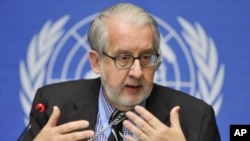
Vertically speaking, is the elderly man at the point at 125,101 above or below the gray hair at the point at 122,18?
below

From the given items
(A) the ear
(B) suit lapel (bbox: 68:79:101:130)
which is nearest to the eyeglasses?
(A) the ear

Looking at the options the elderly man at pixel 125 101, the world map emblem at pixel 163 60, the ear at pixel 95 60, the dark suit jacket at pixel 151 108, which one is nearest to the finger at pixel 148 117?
the elderly man at pixel 125 101

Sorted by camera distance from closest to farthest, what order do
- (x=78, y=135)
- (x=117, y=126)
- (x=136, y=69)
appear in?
(x=78, y=135), (x=136, y=69), (x=117, y=126)

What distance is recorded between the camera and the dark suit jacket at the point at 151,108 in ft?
7.54

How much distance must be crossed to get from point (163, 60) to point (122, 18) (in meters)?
1.02

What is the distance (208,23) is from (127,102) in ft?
3.77

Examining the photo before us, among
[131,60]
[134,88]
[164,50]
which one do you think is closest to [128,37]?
[131,60]

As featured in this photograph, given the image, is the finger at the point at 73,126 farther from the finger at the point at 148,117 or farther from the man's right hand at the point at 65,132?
the finger at the point at 148,117

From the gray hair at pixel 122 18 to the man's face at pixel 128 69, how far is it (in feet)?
0.07

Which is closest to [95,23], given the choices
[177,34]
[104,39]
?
[104,39]

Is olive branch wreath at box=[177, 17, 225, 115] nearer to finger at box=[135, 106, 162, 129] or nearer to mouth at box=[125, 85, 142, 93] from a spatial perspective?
mouth at box=[125, 85, 142, 93]

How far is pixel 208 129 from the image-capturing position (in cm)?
229

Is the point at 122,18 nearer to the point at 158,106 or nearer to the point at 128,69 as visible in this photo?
the point at 128,69

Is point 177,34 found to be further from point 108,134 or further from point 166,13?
point 108,134
